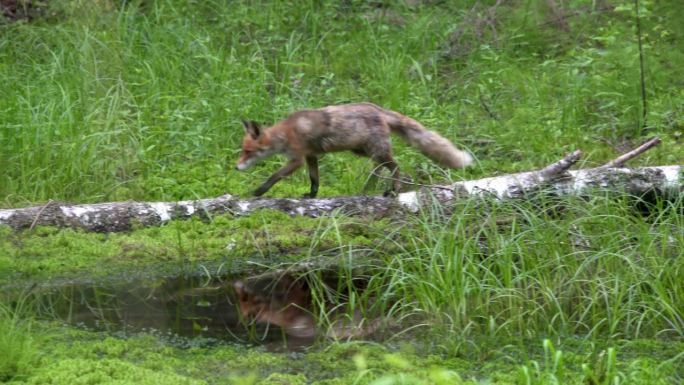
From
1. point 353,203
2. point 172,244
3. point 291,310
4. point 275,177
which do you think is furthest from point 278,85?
point 291,310

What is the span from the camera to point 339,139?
325 inches

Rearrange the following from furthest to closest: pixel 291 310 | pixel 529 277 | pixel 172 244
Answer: pixel 172 244
pixel 291 310
pixel 529 277

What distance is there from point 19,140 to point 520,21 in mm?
5919

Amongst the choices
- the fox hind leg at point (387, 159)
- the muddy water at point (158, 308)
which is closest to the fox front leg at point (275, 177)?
the fox hind leg at point (387, 159)

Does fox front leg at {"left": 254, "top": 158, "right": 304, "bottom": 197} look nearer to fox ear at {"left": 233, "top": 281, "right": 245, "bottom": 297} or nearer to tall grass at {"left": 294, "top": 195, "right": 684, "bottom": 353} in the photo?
fox ear at {"left": 233, "top": 281, "right": 245, "bottom": 297}

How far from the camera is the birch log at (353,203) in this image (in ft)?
24.1

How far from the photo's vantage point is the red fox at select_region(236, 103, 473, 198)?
8.22 m

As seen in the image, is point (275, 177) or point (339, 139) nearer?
point (275, 177)

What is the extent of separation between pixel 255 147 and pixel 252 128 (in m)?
0.17

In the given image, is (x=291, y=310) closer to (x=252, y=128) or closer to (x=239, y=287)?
(x=239, y=287)

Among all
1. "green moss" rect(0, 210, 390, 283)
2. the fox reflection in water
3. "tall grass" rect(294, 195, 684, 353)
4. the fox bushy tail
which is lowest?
"green moss" rect(0, 210, 390, 283)

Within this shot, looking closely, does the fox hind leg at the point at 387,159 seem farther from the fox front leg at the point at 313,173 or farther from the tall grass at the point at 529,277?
the tall grass at the point at 529,277

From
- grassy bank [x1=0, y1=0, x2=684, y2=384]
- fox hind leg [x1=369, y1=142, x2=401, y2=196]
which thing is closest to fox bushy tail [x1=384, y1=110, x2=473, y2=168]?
fox hind leg [x1=369, y1=142, x2=401, y2=196]

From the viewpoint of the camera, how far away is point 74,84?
9.61 m
